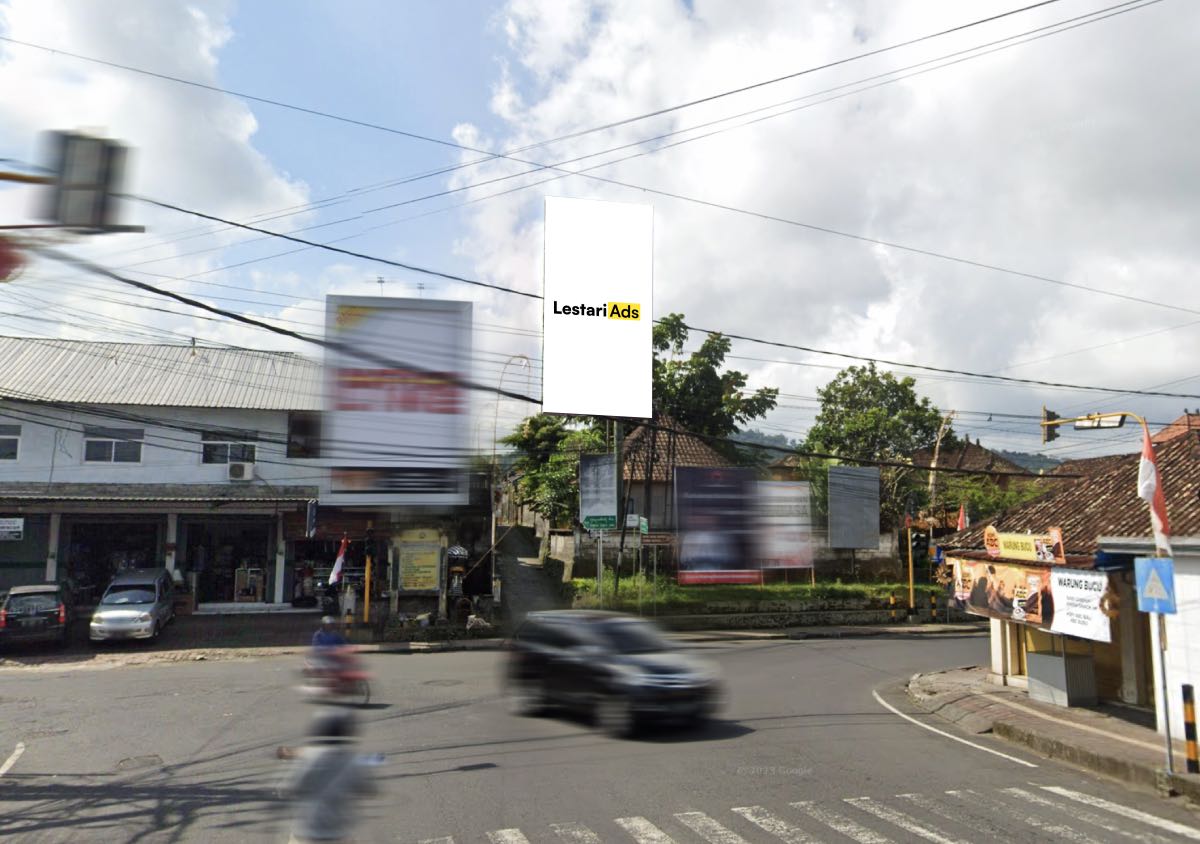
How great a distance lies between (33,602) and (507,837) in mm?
18897

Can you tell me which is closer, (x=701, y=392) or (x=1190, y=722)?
(x=1190, y=722)

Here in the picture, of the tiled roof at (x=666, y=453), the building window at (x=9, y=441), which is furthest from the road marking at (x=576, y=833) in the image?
the building window at (x=9, y=441)

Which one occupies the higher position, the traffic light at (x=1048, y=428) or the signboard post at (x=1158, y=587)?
the traffic light at (x=1048, y=428)

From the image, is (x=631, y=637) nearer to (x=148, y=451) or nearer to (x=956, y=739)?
(x=956, y=739)

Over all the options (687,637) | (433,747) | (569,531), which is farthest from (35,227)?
(569,531)

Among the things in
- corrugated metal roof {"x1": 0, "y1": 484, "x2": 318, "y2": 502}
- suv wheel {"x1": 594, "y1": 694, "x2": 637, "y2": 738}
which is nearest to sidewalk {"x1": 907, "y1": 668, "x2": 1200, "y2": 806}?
suv wheel {"x1": 594, "y1": 694, "x2": 637, "y2": 738}

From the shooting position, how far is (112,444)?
25.7 meters

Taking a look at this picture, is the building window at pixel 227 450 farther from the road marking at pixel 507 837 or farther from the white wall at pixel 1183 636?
the white wall at pixel 1183 636

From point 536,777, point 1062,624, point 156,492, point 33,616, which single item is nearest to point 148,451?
point 156,492

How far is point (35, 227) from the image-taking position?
5.23 meters

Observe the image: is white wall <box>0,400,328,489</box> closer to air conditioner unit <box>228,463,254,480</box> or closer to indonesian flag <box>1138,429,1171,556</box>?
air conditioner unit <box>228,463,254,480</box>

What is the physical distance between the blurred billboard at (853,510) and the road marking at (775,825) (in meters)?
21.0

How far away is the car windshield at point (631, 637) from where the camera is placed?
8844 mm

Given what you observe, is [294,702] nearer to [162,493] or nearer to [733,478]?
[733,478]
